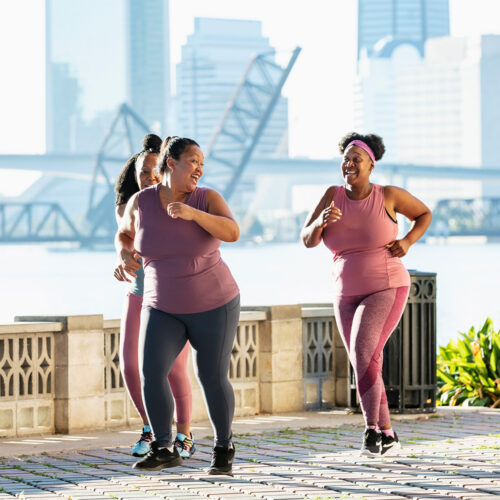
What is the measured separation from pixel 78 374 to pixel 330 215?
7.07 ft

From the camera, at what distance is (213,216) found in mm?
5262

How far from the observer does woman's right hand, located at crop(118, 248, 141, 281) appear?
222 inches

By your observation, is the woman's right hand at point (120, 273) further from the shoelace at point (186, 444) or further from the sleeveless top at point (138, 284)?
the shoelace at point (186, 444)

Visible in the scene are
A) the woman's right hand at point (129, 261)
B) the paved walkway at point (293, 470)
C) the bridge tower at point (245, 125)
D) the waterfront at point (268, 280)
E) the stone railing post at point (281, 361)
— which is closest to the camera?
the paved walkway at point (293, 470)

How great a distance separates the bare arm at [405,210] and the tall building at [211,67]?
12845 cm

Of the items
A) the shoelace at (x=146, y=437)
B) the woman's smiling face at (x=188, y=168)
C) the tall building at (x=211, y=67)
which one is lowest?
the shoelace at (x=146, y=437)

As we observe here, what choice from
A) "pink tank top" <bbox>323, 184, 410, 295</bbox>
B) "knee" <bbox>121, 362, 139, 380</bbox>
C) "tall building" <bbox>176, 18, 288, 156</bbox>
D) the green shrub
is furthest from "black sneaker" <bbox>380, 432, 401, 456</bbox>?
"tall building" <bbox>176, 18, 288, 156</bbox>

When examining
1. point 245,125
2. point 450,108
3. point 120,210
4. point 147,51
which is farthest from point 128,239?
point 450,108

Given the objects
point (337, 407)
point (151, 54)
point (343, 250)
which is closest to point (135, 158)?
point (343, 250)

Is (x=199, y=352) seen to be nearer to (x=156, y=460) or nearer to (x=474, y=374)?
(x=156, y=460)

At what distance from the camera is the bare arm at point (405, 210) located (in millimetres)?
6180

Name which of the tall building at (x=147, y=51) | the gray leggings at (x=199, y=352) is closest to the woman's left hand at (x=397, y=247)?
the gray leggings at (x=199, y=352)

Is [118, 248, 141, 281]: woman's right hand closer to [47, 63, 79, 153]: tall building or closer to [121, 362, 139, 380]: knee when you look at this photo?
[121, 362, 139, 380]: knee

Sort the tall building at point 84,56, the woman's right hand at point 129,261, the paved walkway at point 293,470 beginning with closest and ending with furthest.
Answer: the paved walkway at point 293,470, the woman's right hand at point 129,261, the tall building at point 84,56
